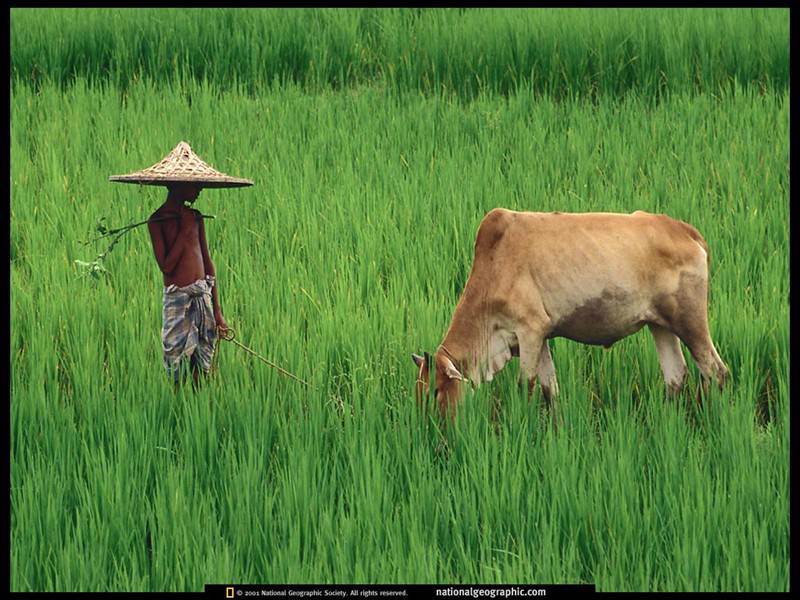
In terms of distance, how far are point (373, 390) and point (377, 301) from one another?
2.91 ft

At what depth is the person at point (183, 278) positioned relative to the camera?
368 cm

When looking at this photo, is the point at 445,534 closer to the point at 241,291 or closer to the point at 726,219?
the point at 241,291

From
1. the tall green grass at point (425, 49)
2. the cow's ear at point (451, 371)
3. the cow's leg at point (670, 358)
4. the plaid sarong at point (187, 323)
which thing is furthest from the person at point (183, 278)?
the tall green grass at point (425, 49)

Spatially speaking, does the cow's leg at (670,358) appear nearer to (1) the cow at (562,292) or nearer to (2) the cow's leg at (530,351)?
(1) the cow at (562,292)

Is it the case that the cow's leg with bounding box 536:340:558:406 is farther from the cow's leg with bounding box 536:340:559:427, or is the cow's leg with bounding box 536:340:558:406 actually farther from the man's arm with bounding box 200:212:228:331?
the man's arm with bounding box 200:212:228:331

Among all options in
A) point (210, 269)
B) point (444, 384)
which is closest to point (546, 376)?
point (444, 384)

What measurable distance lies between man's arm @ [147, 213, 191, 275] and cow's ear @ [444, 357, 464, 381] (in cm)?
106

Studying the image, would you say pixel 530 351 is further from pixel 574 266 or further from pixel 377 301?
pixel 377 301

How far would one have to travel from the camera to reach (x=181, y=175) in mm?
3533

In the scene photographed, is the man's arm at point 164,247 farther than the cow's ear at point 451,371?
Yes

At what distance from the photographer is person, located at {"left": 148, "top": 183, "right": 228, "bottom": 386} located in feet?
12.1

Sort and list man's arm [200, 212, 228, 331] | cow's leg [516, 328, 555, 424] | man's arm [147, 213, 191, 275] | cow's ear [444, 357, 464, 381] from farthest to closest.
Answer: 1. man's arm [200, 212, 228, 331]
2. man's arm [147, 213, 191, 275]
3. cow's leg [516, 328, 555, 424]
4. cow's ear [444, 357, 464, 381]

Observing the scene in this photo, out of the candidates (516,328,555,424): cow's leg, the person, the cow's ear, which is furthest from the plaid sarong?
(516,328,555,424): cow's leg

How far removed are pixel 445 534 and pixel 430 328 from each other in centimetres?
133
